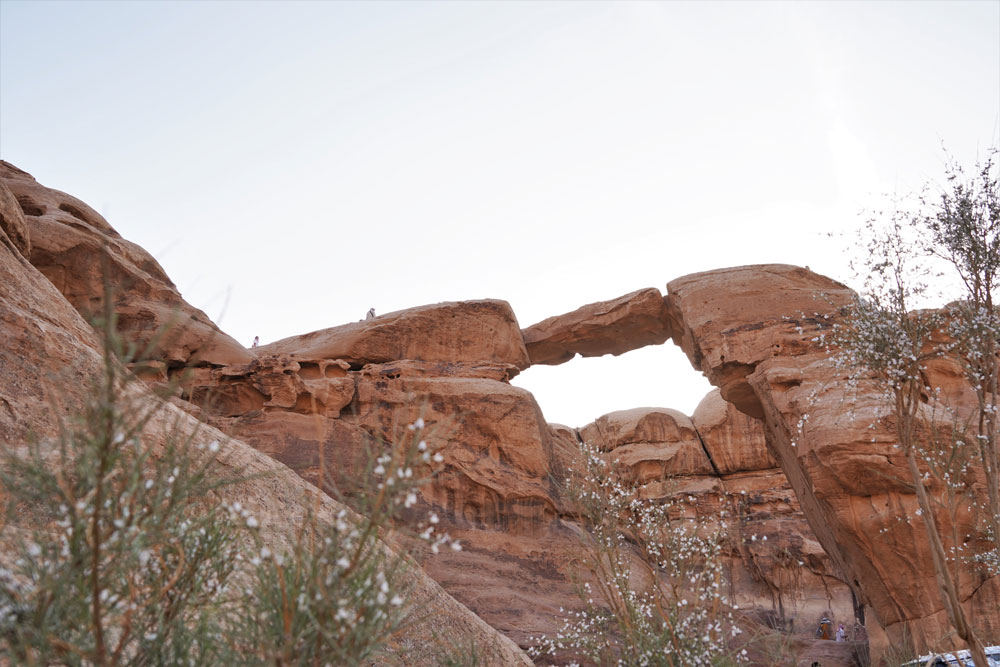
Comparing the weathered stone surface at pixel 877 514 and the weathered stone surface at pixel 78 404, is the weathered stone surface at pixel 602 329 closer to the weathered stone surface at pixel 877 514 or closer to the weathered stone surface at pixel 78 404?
the weathered stone surface at pixel 877 514

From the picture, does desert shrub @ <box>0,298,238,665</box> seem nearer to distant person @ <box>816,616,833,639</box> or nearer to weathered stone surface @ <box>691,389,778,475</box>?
distant person @ <box>816,616,833,639</box>

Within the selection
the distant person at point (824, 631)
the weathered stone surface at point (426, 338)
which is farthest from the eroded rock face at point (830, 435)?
the weathered stone surface at point (426, 338)

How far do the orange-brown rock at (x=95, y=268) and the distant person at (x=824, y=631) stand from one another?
26.5 metres

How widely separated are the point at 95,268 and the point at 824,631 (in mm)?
31585

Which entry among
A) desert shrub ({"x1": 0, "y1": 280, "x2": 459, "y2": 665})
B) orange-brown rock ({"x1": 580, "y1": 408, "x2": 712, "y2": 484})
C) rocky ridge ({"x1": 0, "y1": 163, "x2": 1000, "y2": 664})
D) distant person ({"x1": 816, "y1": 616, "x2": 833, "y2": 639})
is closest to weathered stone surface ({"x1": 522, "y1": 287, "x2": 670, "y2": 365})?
rocky ridge ({"x1": 0, "y1": 163, "x2": 1000, "y2": 664})

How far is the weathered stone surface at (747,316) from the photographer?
2291cm

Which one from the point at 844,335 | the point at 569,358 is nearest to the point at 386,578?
the point at 844,335

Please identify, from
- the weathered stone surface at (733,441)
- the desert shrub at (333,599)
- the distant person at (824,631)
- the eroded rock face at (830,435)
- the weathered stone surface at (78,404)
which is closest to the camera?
the desert shrub at (333,599)

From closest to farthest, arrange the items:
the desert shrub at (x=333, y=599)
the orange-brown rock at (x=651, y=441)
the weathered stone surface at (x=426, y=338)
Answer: the desert shrub at (x=333, y=599) < the weathered stone surface at (x=426, y=338) < the orange-brown rock at (x=651, y=441)

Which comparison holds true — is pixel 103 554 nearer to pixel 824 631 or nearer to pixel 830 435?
pixel 830 435

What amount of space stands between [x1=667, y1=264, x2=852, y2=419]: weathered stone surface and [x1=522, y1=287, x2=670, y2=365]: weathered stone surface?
2685 mm

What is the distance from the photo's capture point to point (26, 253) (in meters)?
13.8

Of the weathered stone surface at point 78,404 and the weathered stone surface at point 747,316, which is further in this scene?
the weathered stone surface at point 747,316

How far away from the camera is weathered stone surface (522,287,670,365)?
1121 inches
